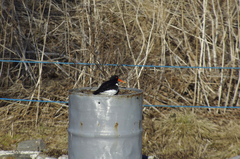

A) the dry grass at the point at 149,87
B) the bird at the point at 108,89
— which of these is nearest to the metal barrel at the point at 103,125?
the bird at the point at 108,89

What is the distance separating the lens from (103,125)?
2357 mm

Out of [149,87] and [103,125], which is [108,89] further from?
[149,87]

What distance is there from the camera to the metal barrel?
235 cm

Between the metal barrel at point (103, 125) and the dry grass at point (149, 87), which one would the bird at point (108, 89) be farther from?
the dry grass at point (149, 87)

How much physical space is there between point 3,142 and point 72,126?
2.17 m

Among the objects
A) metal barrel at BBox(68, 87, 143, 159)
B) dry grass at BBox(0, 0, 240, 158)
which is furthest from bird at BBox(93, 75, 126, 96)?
dry grass at BBox(0, 0, 240, 158)

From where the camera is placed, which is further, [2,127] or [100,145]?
[2,127]

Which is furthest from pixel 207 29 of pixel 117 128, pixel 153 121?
pixel 117 128

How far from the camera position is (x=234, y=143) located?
405 centimetres

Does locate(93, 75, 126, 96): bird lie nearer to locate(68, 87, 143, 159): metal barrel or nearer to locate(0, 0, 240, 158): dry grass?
locate(68, 87, 143, 159): metal barrel

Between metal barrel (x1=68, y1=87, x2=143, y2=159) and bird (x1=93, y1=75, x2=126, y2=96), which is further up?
bird (x1=93, y1=75, x2=126, y2=96)

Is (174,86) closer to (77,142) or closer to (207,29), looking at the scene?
(207,29)

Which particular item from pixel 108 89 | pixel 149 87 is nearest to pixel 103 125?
pixel 108 89

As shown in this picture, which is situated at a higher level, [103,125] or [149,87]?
[149,87]
